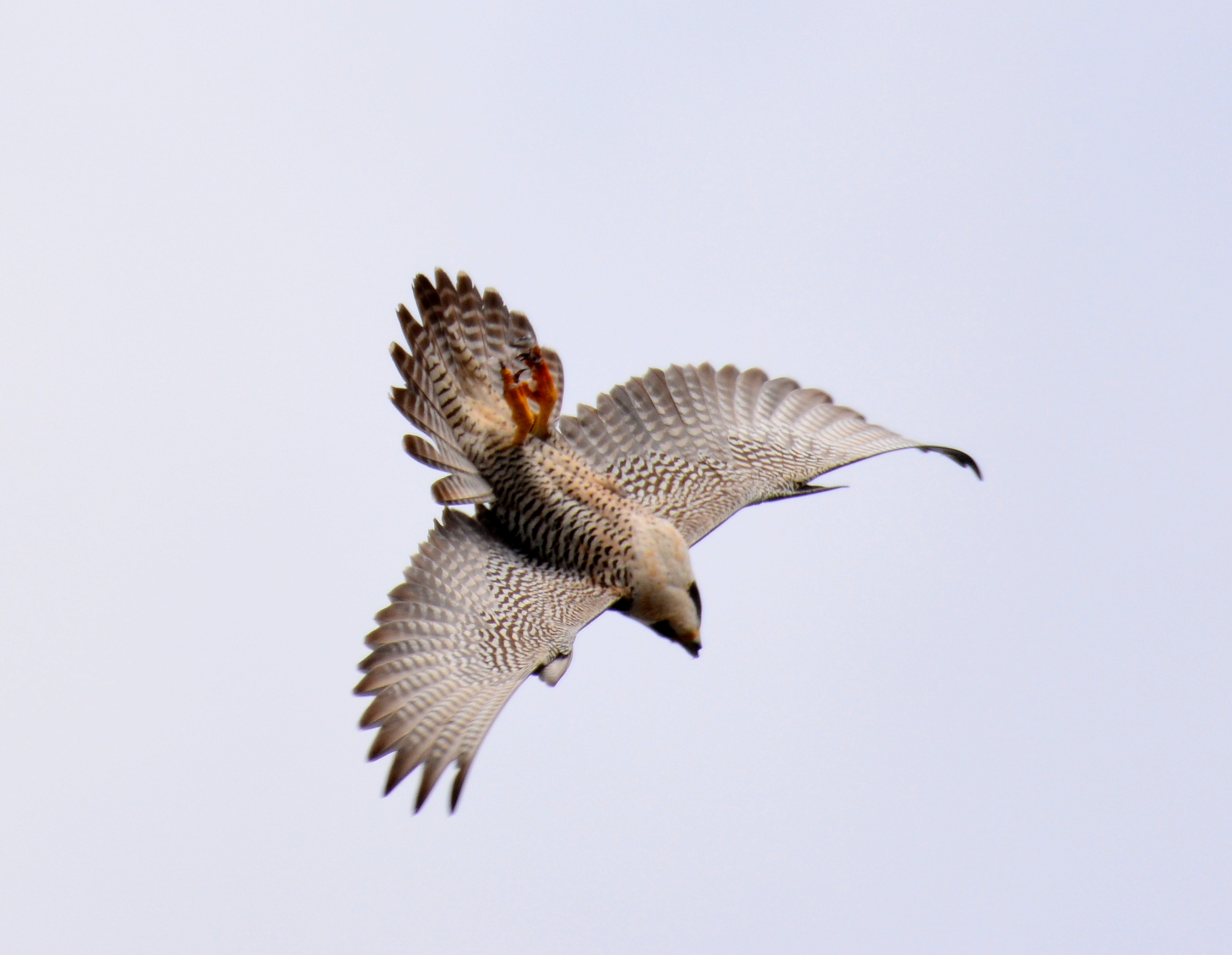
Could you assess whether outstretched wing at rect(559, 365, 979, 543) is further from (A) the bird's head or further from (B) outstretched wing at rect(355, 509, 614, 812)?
(B) outstretched wing at rect(355, 509, 614, 812)

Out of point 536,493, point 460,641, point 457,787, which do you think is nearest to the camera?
point 457,787

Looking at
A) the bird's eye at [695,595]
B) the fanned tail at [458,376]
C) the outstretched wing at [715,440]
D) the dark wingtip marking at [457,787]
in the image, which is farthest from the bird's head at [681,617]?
the dark wingtip marking at [457,787]

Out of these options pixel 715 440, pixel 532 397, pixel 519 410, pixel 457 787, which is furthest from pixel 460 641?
pixel 715 440

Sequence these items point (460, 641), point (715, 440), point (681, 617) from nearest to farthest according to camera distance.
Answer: point (460, 641)
point (681, 617)
point (715, 440)

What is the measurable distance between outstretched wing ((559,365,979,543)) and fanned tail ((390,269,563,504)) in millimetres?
824

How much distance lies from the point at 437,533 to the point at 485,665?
1215 millimetres

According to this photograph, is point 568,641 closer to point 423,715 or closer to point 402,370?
point 423,715

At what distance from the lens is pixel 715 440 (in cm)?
1152

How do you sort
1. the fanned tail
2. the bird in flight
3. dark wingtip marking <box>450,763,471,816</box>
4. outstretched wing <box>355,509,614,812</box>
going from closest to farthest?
1. dark wingtip marking <box>450,763,471,816</box>
2. outstretched wing <box>355,509,614,812</box>
3. the bird in flight
4. the fanned tail

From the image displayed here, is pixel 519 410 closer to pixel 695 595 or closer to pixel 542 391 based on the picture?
pixel 542 391

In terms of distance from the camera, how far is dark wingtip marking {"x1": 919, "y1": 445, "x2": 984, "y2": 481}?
11.1m

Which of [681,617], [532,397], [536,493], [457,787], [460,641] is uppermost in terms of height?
[532,397]

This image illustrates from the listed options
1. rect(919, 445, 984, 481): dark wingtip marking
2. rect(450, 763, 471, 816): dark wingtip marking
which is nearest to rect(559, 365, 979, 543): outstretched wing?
rect(919, 445, 984, 481): dark wingtip marking

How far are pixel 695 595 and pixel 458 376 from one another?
2260 millimetres
